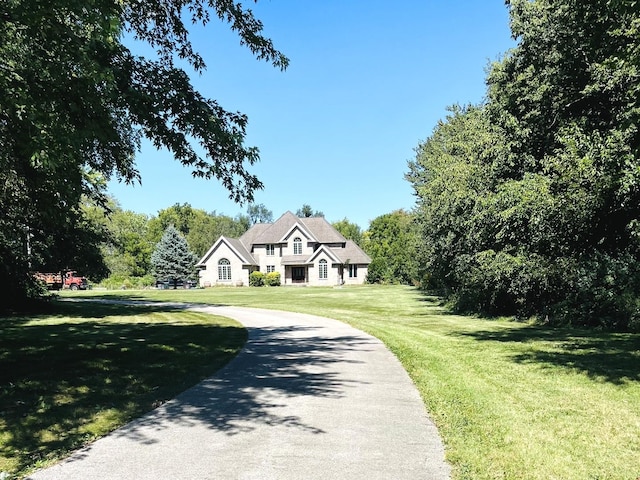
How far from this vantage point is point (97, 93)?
274 inches

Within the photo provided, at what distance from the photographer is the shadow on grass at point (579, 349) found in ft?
30.0

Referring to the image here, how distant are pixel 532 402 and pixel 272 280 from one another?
Result: 5191cm

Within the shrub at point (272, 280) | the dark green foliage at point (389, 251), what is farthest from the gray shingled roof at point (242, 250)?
the dark green foliage at point (389, 251)

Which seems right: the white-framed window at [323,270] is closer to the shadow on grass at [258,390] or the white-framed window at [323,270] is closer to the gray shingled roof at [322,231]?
the gray shingled roof at [322,231]

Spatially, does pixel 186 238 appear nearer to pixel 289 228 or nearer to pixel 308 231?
pixel 289 228

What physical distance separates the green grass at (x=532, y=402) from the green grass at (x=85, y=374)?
3.82 metres

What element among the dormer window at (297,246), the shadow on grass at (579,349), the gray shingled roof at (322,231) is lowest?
the shadow on grass at (579,349)

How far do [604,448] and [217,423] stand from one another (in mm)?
4064

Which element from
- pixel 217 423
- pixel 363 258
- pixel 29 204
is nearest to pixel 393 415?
pixel 217 423

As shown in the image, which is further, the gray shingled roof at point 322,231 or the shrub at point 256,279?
the gray shingled roof at point 322,231

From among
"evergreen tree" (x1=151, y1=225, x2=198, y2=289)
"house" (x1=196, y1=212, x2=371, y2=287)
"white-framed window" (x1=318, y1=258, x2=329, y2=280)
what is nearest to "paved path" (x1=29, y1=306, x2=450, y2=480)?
"white-framed window" (x1=318, y1=258, x2=329, y2=280)

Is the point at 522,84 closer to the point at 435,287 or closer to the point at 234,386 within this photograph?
the point at 234,386

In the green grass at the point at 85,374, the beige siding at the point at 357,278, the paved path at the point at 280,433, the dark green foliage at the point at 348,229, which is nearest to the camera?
the paved path at the point at 280,433

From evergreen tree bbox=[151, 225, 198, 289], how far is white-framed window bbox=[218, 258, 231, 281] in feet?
17.6
